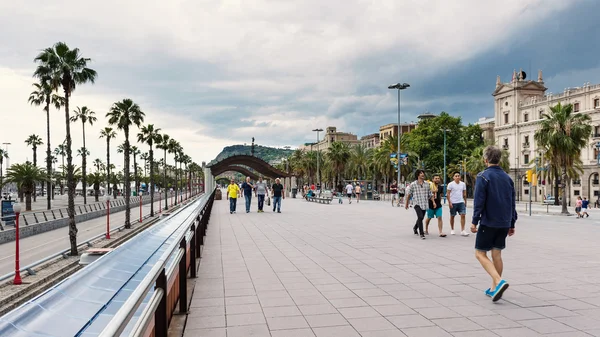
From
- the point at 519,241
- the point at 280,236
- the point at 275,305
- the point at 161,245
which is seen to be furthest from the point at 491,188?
the point at 280,236

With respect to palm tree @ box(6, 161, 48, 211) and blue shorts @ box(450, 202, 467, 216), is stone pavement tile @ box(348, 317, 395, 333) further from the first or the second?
palm tree @ box(6, 161, 48, 211)

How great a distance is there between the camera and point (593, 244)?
37.2 ft

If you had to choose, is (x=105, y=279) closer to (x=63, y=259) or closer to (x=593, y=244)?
(x=593, y=244)

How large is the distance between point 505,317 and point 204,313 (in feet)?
10.4

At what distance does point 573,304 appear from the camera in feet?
17.8

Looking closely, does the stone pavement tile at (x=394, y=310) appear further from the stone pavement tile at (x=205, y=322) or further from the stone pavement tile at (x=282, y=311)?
the stone pavement tile at (x=205, y=322)

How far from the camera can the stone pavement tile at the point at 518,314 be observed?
4906 millimetres

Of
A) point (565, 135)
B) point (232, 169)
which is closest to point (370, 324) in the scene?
point (565, 135)

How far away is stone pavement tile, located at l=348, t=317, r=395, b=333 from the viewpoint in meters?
4.58

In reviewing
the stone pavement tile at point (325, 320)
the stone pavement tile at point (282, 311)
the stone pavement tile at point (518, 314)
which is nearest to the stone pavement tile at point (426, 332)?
the stone pavement tile at point (325, 320)

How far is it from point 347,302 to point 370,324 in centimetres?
92

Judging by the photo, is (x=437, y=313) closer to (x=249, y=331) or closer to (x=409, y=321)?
(x=409, y=321)

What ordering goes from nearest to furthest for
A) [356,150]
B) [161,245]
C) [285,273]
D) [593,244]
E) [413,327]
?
[413,327], [161,245], [285,273], [593,244], [356,150]

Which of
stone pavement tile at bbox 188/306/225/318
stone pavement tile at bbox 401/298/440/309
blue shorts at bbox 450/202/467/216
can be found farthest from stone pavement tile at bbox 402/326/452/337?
blue shorts at bbox 450/202/467/216
